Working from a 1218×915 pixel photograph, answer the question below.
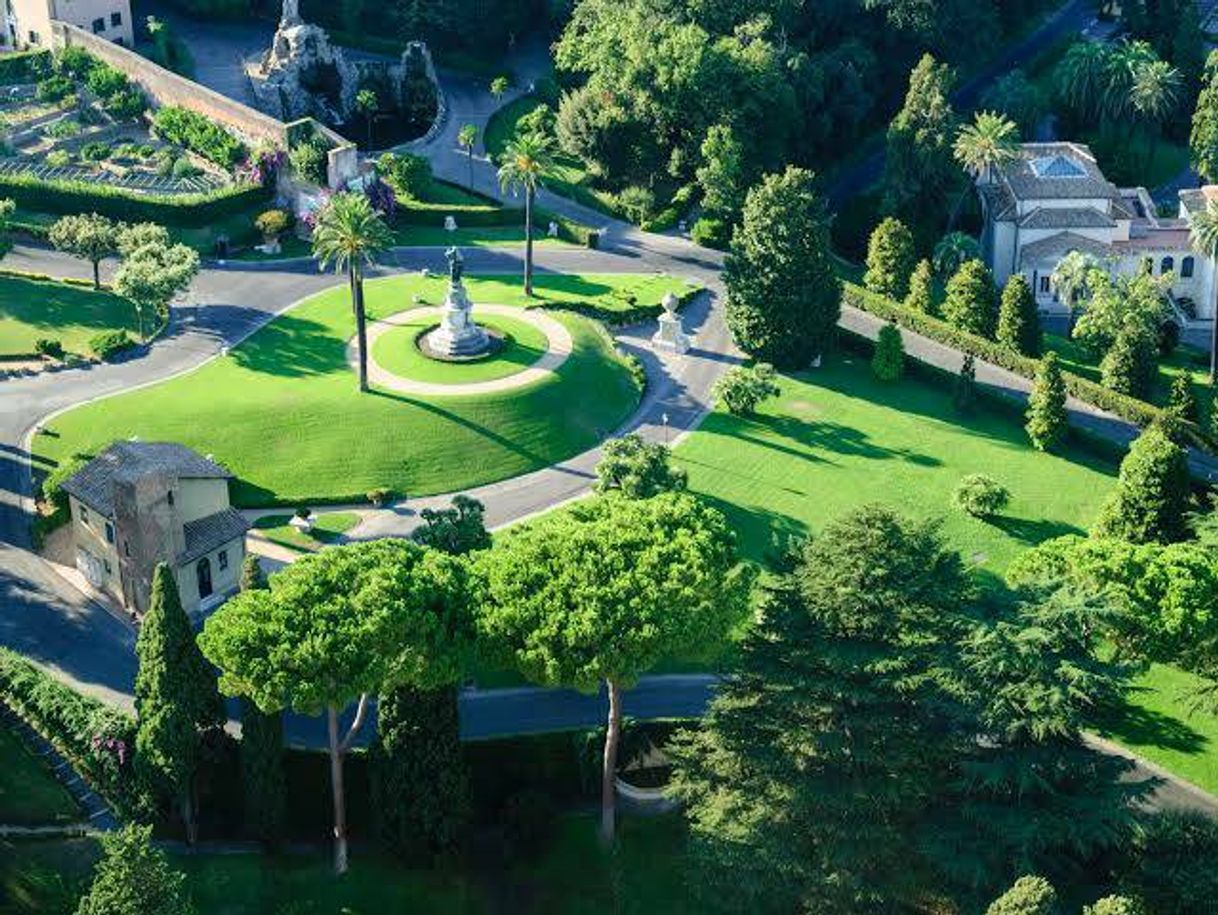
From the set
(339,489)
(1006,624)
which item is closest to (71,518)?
(339,489)

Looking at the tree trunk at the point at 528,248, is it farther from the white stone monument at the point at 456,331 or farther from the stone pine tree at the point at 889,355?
the stone pine tree at the point at 889,355

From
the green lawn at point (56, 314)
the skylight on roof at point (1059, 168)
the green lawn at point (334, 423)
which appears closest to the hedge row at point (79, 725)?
the green lawn at point (334, 423)

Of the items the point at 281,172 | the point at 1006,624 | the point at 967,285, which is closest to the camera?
the point at 1006,624

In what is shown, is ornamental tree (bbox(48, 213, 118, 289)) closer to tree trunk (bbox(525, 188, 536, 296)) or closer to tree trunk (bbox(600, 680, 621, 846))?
tree trunk (bbox(525, 188, 536, 296))

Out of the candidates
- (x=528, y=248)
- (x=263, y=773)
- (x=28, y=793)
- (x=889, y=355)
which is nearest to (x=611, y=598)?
(x=263, y=773)

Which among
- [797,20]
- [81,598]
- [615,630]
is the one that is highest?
[797,20]

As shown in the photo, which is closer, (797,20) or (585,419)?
(585,419)

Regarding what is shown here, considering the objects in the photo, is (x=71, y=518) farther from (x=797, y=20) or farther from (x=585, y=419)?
(x=797, y=20)
